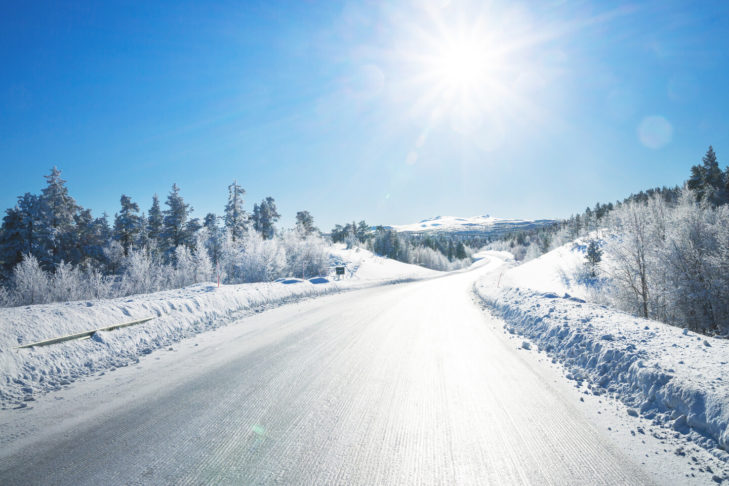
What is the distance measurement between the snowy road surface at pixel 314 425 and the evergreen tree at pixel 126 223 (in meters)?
36.9

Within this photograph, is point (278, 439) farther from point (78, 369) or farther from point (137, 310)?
point (137, 310)

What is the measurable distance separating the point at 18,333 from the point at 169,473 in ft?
18.3

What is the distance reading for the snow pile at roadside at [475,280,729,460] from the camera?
320 cm

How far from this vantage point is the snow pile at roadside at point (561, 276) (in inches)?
1017

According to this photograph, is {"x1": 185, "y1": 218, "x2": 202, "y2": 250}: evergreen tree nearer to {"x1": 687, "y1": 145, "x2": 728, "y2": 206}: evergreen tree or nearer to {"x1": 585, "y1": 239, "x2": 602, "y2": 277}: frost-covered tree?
{"x1": 585, "y1": 239, "x2": 602, "y2": 277}: frost-covered tree

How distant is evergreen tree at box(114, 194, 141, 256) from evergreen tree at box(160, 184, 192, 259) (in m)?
2.92

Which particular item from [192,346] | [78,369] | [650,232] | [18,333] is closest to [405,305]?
[192,346]

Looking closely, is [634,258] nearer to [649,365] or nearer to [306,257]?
[649,365]

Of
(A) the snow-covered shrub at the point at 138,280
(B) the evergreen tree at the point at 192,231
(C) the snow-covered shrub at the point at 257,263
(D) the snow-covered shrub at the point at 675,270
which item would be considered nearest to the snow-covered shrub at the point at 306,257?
(C) the snow-covered shrub at the point at 257,263

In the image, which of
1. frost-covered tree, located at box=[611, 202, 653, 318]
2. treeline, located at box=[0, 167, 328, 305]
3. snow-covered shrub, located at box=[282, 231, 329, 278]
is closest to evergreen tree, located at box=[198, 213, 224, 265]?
treeline, located at box=[0, 167, 328, 305]

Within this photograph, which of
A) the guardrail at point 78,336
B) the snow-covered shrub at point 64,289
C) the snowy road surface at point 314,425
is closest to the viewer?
the snowy road surface at point 314,425

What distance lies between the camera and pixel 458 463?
9.27 feet

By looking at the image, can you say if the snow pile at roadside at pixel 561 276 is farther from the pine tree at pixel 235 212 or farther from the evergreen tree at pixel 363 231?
the evergreen tree at pixel 363 231

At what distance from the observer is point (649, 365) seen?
416 cm
